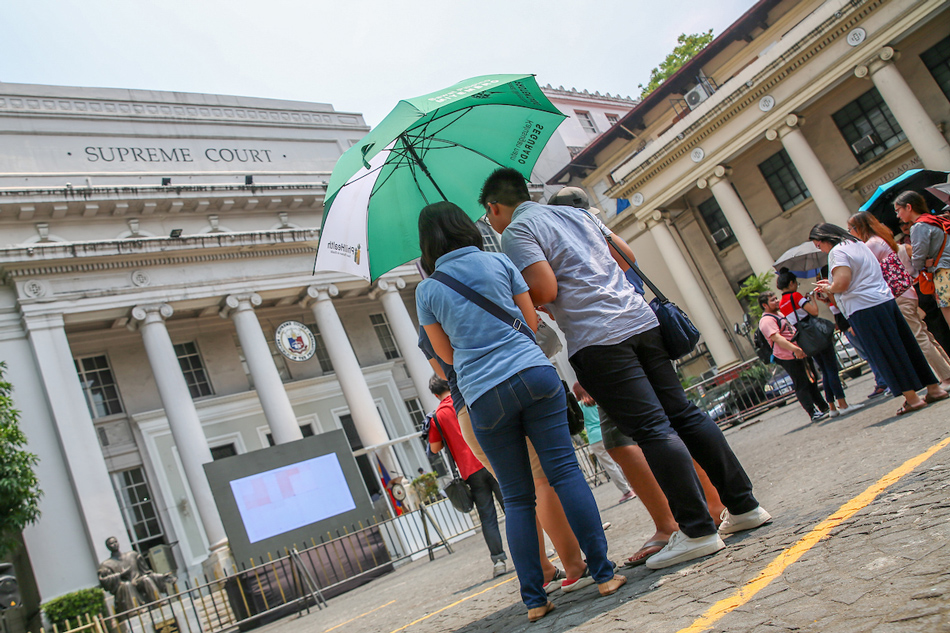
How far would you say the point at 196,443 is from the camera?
17828mm

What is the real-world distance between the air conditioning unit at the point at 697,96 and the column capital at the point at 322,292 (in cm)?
1594

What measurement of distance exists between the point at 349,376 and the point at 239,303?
13.6 feet

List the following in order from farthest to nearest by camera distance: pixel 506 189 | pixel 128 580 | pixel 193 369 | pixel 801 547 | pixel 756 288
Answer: pixel 756 288 < pixel 193 369 < pixel 128 580 < pixel 506 189 < pixel 801 547

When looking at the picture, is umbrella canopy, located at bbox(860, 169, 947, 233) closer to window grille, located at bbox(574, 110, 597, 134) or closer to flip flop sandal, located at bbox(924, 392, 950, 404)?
flip flop sandal, located at bbox(924, 392, 950, 404)

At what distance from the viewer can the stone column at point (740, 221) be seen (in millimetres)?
25156

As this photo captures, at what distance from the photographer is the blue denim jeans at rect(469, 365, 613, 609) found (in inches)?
125

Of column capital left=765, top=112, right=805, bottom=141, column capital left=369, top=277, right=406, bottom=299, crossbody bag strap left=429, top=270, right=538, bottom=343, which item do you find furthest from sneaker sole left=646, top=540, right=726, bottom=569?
column capital left=765, top=112, right=805, bottom=141

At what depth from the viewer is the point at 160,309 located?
19.1 metres

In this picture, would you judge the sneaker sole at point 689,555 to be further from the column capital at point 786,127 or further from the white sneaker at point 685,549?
the column capital at point 786,127

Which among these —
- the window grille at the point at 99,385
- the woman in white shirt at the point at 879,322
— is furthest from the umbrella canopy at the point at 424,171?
the window grille at the point at 99,385

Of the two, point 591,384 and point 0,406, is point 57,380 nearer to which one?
point 0,406

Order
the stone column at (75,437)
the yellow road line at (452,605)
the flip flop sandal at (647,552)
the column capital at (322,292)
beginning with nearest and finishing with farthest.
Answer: the flip flop sandal at (647,552) < the yellow road line at (452,605) < the stone column at (75,437) < the column capital at (322,292)

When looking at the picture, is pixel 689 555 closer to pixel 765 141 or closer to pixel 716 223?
pixel 765 141

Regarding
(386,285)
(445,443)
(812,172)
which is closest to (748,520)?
(445,443)
